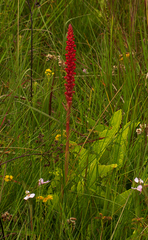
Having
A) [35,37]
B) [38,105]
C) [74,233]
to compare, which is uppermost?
[35,37]

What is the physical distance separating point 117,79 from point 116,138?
2.35 feet

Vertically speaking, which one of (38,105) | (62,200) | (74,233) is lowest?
(74,233)

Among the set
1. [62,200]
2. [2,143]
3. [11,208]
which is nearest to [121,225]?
[62,200]

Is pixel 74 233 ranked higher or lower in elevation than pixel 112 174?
lower

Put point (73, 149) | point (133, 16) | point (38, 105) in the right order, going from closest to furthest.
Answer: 1. point (73, 149)
2. point (38, 105)
3. point (133, 16)

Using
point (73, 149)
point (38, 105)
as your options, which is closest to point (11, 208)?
point (73, 149)

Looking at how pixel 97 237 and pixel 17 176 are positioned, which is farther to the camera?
pixel 17 176

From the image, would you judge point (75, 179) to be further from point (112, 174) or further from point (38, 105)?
point (38, 105)

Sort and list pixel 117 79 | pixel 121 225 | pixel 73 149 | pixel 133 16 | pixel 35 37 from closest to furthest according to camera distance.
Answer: pixel 121 225 < pixel 73 149 < pixel 117 79 < pixel 133 16 < pixel 35 37

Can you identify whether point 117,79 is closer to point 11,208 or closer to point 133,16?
point 133,16

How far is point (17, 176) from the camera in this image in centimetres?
141

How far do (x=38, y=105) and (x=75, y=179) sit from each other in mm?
708

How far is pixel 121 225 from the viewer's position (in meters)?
1.25

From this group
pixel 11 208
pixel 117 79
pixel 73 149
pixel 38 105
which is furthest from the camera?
pixel 117 79
